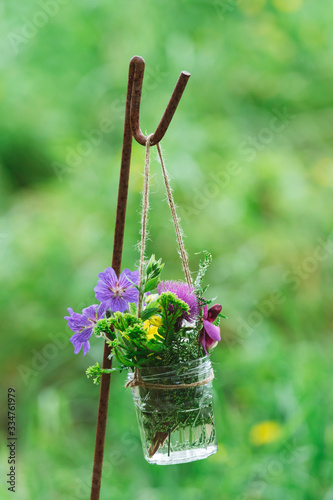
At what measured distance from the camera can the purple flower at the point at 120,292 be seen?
29.9 inches

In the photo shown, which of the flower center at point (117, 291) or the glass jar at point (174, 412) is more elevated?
the flower center at point (117, 291)

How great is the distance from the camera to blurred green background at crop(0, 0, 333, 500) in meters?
1.63

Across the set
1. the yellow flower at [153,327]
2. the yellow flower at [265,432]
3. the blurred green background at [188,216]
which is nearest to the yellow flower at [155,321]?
the yellow flower at [153,327]

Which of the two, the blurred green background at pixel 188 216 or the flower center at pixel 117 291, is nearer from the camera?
the flower center at pixel 117 291

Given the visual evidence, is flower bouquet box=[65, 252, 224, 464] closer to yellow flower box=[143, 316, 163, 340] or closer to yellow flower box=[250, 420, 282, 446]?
yellow flower box=[143, 316, 163, 340]

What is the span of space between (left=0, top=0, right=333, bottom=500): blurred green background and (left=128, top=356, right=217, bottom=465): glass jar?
2.54ft

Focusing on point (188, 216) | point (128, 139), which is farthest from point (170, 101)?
point (188, 216)

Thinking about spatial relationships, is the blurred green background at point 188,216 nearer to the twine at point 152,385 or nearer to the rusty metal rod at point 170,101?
the twine at point 152,385

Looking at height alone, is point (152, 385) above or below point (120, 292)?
below

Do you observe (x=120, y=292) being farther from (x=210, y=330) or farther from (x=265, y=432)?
(x=265, y=432)

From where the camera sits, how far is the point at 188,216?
2.15 metres

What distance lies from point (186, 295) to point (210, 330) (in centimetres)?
5

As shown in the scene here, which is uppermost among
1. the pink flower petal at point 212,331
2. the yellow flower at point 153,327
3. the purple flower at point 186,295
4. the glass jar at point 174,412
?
the purple flower at point 186,295

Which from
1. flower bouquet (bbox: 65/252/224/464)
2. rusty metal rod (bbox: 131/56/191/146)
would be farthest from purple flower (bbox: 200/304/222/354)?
rusty metal rod (bbox: 131/56/191/146)
